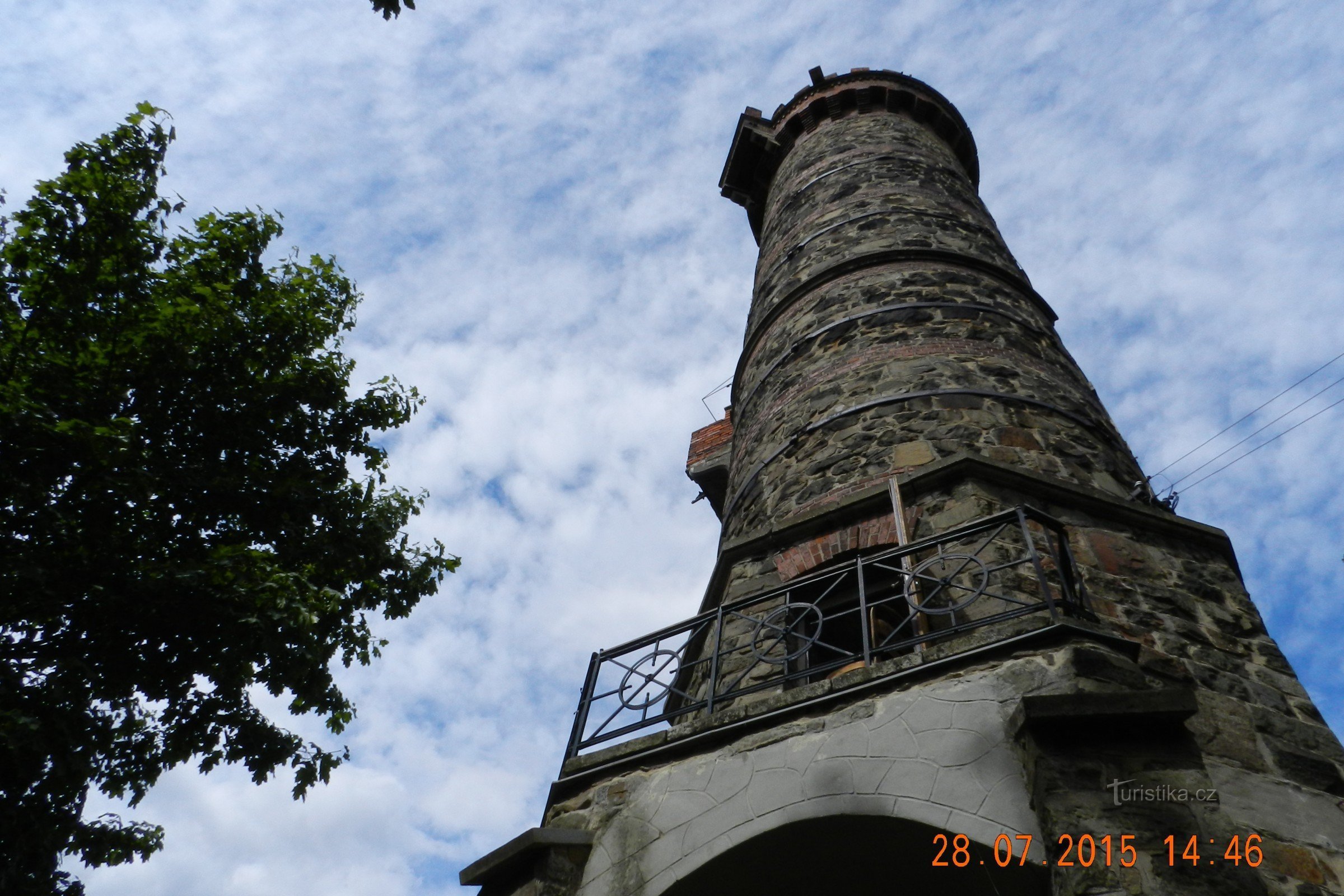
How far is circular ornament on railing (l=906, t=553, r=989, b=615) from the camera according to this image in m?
4.30

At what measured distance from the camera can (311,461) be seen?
7863 mm

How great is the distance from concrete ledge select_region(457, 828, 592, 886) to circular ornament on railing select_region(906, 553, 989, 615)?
1.73 meters

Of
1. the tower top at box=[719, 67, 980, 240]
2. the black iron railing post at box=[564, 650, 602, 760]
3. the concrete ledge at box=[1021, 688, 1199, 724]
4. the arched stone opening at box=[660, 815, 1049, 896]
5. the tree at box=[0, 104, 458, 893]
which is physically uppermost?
the tower top at box=[719, 67, 980, 240]

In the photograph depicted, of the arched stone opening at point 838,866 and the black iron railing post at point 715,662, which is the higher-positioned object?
the black iron railing post at point 715,662

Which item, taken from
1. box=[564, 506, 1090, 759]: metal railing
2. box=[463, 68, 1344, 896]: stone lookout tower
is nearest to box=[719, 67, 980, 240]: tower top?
box=[463, 68, 1344, 896]: stone lookout tower

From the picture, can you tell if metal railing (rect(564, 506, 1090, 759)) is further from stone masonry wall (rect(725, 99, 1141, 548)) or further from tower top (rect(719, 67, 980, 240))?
tower top (rect(719, 67, 980, 240))

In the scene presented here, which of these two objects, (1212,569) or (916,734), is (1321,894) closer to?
(916,734)

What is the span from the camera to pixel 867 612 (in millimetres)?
4773

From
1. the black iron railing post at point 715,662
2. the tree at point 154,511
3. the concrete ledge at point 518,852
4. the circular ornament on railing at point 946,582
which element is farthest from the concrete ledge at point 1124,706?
the tree at point 154,511

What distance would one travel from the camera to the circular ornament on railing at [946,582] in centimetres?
430

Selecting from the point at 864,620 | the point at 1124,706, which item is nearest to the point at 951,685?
the point at 864,620

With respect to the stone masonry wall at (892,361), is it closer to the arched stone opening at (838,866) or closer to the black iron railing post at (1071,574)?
the black iron railing post at (1071,574)

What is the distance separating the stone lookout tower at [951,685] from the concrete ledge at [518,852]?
0.01 meters

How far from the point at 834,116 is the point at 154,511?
9.67 m
